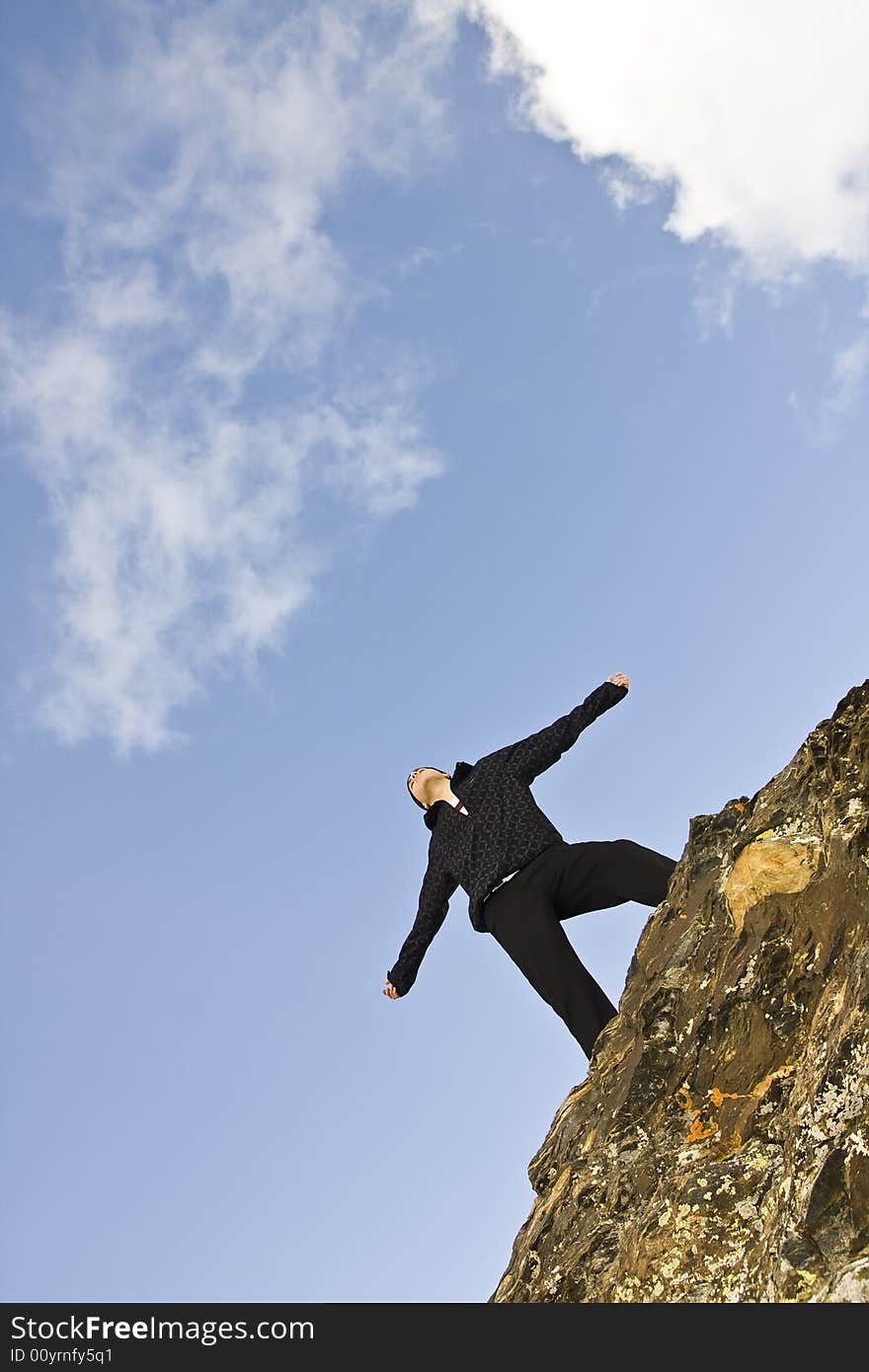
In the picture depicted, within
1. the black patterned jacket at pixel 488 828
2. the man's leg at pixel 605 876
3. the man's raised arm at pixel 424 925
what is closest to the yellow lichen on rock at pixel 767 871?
the man's leg at pixel 605 876

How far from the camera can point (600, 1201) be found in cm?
545

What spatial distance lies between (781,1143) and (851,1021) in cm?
83

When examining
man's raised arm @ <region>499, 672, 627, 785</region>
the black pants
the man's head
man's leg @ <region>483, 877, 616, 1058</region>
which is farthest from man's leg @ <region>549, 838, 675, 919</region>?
the man's head

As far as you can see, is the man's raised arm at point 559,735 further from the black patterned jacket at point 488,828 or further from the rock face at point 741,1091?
the rock face at point 741,1091

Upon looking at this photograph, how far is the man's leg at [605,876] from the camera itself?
7.74 m

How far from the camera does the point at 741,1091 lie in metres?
5.11

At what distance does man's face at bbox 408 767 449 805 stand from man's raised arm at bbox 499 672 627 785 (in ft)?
2.57

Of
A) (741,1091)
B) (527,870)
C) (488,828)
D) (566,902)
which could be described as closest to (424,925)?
(488,828)

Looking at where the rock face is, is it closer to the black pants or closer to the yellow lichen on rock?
the yellow lichen on rock

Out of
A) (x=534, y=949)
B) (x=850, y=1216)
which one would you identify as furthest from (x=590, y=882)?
(x=850, y=1216)

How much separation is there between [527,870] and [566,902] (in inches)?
14.6

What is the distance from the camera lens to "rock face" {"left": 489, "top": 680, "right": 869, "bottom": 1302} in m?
3.81
